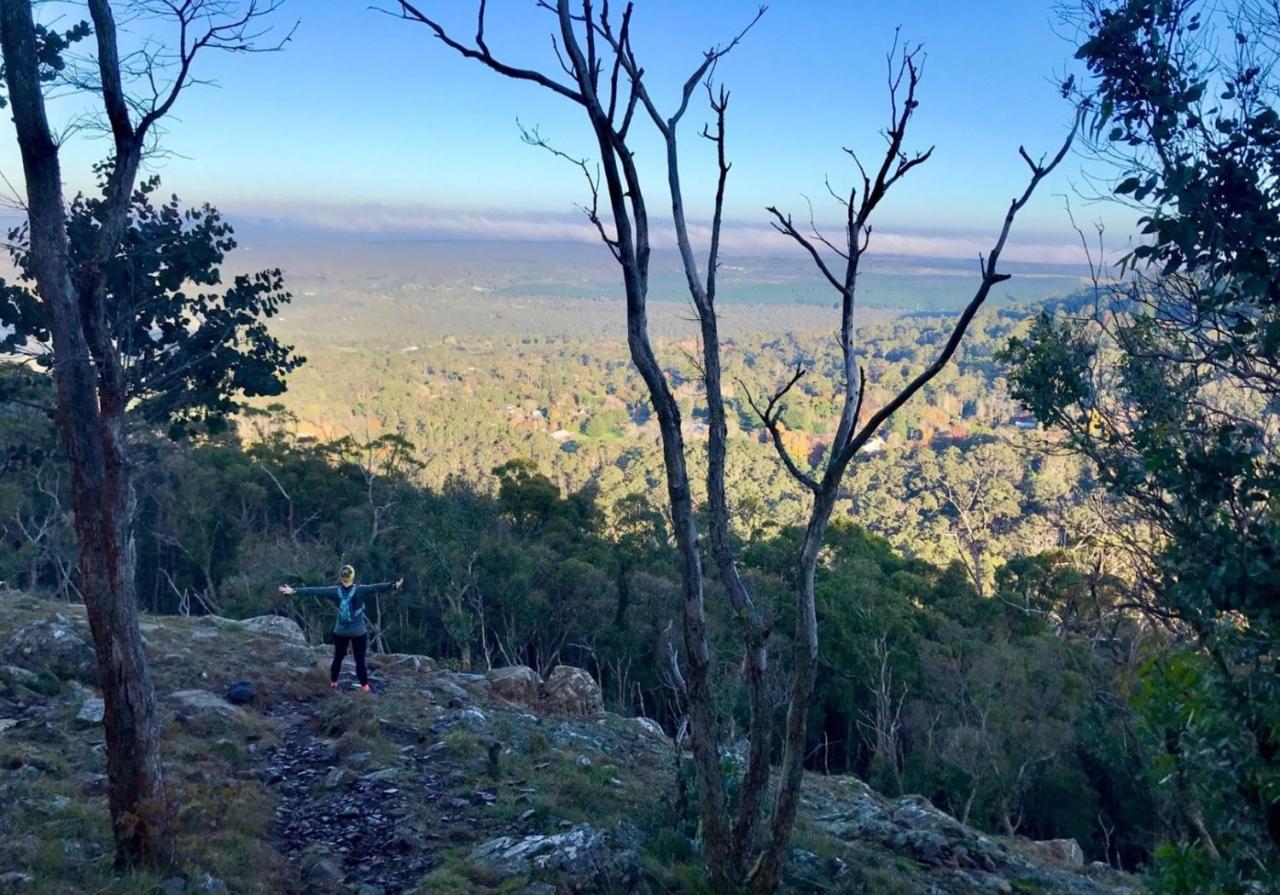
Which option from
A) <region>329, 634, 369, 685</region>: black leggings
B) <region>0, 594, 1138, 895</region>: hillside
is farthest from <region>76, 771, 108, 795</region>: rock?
<region>329, 634, 369, 685</region>: black leggings

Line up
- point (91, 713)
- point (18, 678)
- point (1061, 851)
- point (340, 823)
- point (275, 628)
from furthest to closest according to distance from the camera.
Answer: point (275, 628), point (1061, 851), point (18, 678), point (91, 713), point (340, 823)

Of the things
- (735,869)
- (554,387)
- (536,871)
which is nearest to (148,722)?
(536,871)

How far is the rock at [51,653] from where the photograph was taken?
8109mm

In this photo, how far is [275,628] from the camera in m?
12.7

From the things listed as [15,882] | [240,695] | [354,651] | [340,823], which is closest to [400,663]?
[354,651]

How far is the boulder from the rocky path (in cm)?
46

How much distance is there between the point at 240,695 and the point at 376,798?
284cm

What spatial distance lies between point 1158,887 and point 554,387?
98603 mm

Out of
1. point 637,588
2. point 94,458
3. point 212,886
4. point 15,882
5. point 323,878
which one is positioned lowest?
point 637,588

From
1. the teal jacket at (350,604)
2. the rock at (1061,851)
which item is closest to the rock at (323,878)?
the teal jacket at (350,604)

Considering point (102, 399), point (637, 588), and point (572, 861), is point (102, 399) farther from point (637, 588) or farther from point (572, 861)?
point (637, 588)

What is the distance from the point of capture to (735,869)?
15.1 feet

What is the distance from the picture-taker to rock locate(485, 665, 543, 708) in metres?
11.4

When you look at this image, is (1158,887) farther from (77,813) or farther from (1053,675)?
(1053,675)
